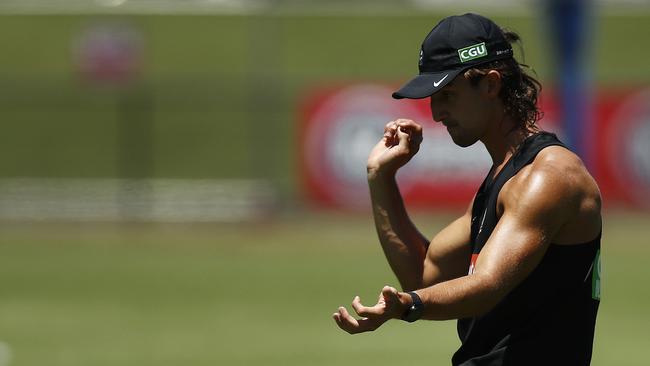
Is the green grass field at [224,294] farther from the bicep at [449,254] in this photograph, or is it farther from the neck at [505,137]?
the neck at [505,137]

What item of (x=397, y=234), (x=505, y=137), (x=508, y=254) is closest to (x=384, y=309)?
(x=508, y=254)

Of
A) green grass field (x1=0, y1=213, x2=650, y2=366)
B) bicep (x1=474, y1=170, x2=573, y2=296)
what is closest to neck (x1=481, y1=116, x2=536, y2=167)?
bicep (x1=474, y1=170, x2=573, y2=296)

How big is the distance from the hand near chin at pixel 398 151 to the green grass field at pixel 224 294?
6429mm

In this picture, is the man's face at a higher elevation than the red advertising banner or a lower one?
lower

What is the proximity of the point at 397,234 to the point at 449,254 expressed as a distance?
272mm

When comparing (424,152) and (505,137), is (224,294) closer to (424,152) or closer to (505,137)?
(424,152)

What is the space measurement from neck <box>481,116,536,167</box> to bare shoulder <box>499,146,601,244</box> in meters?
0.22

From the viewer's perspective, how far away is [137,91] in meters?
34.9

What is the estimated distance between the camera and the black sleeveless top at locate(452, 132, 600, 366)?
4527 mm

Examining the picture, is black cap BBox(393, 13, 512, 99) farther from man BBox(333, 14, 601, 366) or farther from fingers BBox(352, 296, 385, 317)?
fingers BBox(352, 296, 385, 317)

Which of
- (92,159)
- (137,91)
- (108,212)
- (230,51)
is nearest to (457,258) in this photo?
(108,212)

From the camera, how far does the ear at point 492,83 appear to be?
182 inches

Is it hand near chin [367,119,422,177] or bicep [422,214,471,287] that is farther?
hand near chin [367,119,422,177]

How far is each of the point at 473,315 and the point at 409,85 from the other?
91cm
